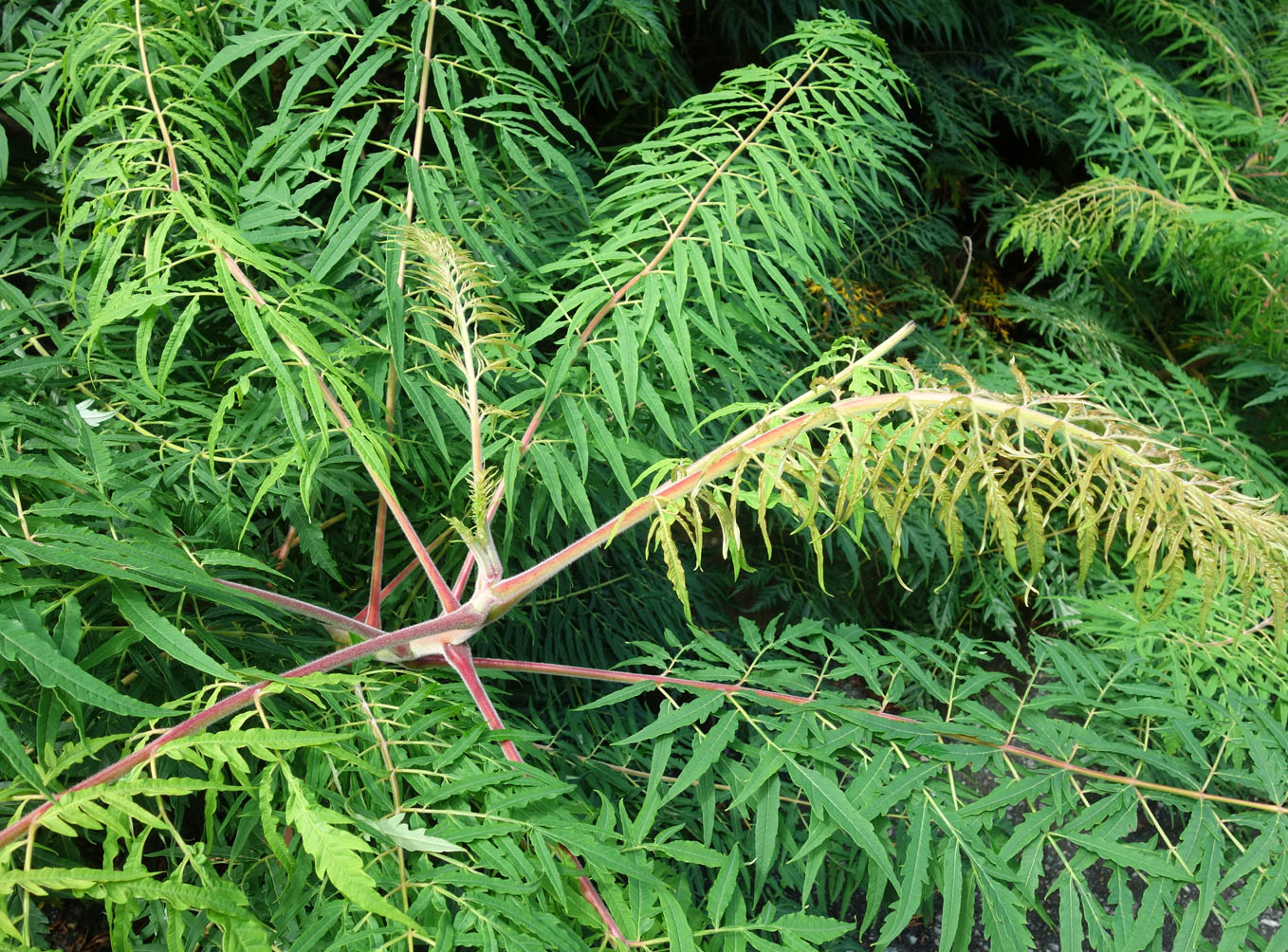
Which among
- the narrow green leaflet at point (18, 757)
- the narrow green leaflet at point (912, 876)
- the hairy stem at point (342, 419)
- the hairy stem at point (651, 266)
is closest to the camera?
the narrow green leaflet at point (18, 757)

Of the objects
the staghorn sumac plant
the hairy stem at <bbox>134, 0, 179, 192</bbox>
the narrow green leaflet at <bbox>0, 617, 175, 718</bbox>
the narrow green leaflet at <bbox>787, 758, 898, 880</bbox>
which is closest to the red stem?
the staghorn sumac plant

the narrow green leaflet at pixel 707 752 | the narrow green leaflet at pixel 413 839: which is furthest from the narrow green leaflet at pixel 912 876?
the narrow green leaflet at pixel 413 839

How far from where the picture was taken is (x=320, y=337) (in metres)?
0.92

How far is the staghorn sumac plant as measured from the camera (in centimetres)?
53

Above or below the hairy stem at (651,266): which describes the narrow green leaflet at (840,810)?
below

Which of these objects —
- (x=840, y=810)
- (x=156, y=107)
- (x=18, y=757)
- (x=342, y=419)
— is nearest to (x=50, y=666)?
(x=18, y=757)

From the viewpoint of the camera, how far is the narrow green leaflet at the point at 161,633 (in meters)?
0.51

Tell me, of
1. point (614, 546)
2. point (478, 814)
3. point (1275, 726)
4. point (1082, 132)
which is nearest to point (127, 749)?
point (478, 814)

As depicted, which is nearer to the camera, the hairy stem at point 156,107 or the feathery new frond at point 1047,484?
the feathery new frond at point 1047,484

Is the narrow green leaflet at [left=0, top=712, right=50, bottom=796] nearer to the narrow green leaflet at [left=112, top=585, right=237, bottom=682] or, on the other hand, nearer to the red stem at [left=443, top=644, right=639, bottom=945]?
the narrow green leaflet at [left=112, top=585, right=237, bottom=682]

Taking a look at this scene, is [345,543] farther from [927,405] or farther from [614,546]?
[927,405]

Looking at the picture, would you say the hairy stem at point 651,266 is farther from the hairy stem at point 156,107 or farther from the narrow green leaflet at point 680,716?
the hairy stem at point 156,107

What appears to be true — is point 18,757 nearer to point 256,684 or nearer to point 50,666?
point 50,666

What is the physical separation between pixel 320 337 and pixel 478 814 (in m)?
0.54
